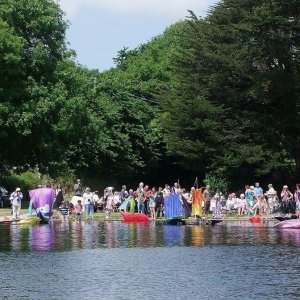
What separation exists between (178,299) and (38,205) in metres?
29.5

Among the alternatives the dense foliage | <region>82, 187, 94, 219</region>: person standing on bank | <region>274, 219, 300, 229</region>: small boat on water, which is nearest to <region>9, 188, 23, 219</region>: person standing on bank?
<region>82, 187, 94, 219</region>: person standing on bank

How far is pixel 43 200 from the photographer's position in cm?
4753

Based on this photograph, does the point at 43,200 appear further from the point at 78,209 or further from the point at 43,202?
the point at 78,209

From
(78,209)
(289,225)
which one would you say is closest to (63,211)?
(78,209)

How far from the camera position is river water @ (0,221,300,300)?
20.1 m

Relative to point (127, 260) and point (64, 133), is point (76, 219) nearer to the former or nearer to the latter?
point (64, 133)

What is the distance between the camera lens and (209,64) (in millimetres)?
67812

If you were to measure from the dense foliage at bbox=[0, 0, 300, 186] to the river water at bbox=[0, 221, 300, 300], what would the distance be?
2101 centimetres

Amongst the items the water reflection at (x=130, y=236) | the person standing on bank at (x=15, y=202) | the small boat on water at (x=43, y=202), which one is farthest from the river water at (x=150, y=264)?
the person standing on bank at (x=15, y=202)

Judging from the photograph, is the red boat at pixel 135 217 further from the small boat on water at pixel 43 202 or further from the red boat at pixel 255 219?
the red boat at pixel 255 219

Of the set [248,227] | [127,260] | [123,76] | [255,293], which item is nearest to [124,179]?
[123,76]

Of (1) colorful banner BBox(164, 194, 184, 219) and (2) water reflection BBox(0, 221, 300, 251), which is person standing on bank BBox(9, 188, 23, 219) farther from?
(1) colorful banner BBox(164, 194, 184, 219)

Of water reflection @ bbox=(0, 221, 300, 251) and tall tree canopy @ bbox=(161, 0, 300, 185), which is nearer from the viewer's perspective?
water reflection @ bbox=(0, 221, 300, 251)

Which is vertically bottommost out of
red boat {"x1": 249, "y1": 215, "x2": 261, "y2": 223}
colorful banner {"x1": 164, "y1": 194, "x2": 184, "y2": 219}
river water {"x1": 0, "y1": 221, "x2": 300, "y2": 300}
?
river water {"x1": 0, "y1": 221, "x2": 300, "y2": 300}
